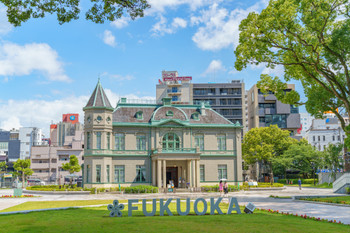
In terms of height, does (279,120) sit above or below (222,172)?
above

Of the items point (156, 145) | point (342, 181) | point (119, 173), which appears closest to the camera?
point (342, 181)

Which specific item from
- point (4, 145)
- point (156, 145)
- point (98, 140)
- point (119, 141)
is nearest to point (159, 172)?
point (156, 145)

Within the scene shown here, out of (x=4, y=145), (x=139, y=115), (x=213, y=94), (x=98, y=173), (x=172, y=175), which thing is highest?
(x=213, y=94)

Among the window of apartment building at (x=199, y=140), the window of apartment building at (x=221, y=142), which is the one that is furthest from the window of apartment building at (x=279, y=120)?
the window of apartment building at (x=199, y=140)

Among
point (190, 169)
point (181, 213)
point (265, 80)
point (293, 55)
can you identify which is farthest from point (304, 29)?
point (190, 169)

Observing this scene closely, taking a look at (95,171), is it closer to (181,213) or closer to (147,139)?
(147,139)

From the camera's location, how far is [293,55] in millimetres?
28984

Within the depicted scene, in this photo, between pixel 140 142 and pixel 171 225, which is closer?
pixel 171 225

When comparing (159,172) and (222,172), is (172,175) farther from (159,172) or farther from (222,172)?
(222,172)

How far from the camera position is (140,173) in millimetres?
48781

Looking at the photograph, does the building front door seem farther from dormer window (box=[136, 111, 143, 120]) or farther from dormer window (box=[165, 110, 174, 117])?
dormer window (box=[136, 111, 143, 120])

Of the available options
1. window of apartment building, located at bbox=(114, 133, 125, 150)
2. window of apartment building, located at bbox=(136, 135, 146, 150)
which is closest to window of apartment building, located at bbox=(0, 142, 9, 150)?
window of apartment building, located at bbox=(114, 133, 125, 150)

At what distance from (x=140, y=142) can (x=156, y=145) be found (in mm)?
2248

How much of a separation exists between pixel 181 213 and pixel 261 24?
16728 millimetres
